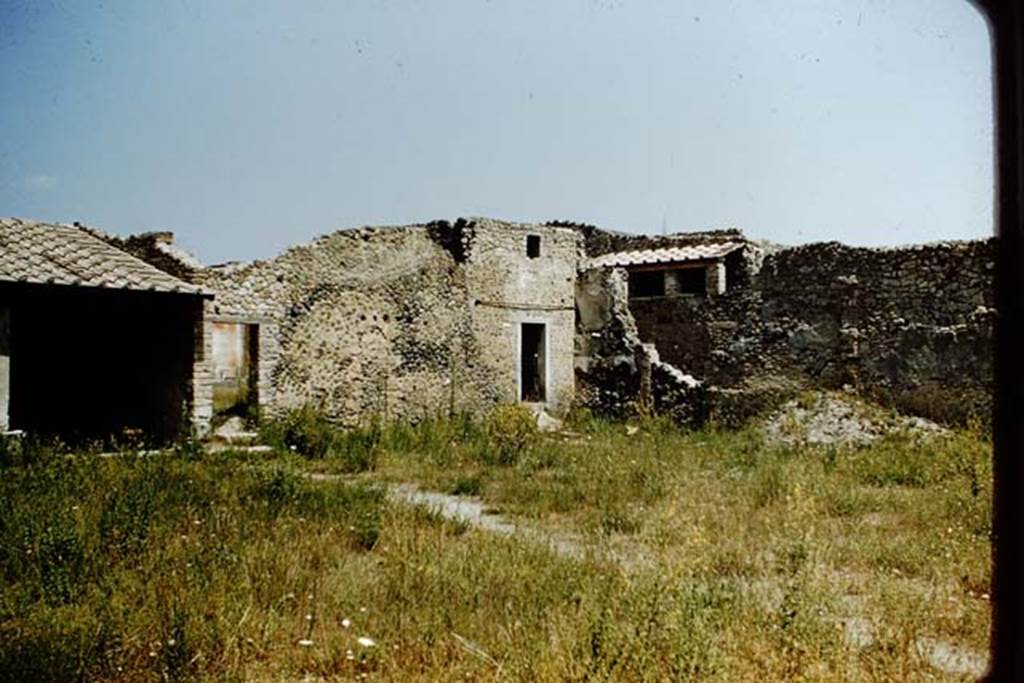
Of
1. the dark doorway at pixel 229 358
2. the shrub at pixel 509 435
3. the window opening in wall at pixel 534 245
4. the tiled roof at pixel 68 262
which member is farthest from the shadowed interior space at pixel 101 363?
the window opening in wall at pixel 534 245

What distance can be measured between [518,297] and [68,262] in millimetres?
8299

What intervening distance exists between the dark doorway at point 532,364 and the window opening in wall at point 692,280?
3280mm

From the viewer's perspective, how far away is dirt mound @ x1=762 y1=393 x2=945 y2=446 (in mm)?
12625

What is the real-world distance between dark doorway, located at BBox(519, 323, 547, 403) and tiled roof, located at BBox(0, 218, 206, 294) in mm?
7380

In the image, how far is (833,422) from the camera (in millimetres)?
13328

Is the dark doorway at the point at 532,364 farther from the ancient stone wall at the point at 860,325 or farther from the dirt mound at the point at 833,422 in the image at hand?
the dirt mound at the point at 833,422

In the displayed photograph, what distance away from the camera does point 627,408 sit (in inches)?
636

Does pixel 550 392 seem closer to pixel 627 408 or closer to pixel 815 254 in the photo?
pixel 627 408

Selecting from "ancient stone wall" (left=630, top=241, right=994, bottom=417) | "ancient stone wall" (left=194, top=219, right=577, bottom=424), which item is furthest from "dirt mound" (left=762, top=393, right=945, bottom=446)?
"ancient stone wall" (left=194, top=219, right=577, bottom=424)

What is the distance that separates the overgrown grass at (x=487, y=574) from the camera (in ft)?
12.9

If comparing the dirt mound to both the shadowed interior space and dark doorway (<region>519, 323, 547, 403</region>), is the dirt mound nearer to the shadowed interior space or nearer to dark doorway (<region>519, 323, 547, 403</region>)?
dark doorway (<region>519, 323, 547, 403</region>)

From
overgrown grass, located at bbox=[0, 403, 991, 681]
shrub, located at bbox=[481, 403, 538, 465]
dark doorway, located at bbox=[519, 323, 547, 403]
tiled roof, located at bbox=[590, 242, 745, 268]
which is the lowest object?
overgrown grass, located at bbox=[0, 403, 991, 681]

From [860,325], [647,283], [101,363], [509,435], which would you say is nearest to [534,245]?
[647,283]

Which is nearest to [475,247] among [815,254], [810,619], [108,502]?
[815,254]
